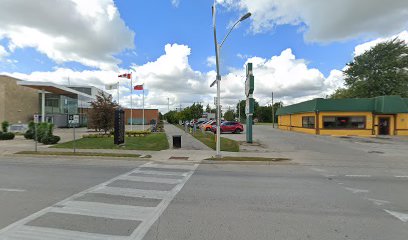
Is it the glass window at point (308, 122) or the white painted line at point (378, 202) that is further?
the glass window at point (308, 122)

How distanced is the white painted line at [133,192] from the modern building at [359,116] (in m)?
29.9

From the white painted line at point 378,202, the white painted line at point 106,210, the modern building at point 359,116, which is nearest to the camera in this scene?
the white painted line at point 106,210

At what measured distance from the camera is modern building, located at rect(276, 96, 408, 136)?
3228cm

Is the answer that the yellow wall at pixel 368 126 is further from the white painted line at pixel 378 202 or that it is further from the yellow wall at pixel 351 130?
the white painted line at pixel 378 202

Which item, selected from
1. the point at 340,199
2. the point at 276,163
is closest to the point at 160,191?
the point at 340,199

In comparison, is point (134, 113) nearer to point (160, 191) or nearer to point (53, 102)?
point (53, 102)

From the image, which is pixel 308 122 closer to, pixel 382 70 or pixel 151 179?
pixel 382 70

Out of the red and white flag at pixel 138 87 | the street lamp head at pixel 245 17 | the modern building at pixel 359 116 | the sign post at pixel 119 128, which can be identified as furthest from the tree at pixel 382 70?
the sign post at pixel 119 128

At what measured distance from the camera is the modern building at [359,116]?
32281 millimetres

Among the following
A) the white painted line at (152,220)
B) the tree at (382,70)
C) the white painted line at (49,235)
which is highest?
the tree at (382,70)

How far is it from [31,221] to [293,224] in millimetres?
4619

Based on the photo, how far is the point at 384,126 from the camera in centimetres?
3359

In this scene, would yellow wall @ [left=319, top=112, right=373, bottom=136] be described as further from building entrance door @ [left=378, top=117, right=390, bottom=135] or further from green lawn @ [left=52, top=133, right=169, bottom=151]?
green lawn @ [left=52, top=133, right=169, bottom=151]

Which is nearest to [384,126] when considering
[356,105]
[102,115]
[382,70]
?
[356,105]
